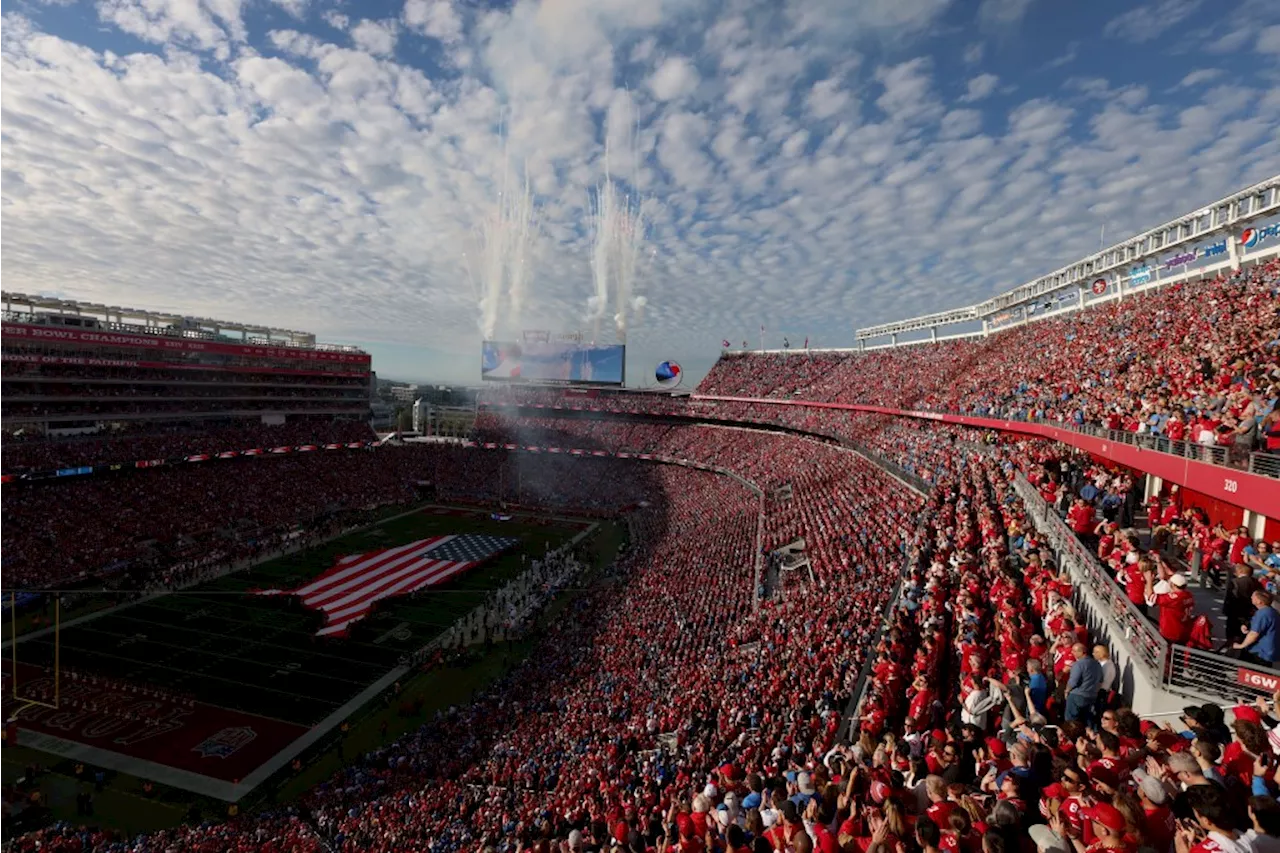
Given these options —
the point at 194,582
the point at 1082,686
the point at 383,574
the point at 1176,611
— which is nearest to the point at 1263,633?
the point at 1176,611

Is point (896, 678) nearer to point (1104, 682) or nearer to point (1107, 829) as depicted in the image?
point (1104, 682)

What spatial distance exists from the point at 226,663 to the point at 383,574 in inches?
376

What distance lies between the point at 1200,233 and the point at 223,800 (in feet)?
121

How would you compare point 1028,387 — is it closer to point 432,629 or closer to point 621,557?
point 621,557

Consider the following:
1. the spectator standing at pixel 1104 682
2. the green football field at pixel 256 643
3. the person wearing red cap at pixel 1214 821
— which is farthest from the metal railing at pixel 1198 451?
the green football field at pixel 256 643

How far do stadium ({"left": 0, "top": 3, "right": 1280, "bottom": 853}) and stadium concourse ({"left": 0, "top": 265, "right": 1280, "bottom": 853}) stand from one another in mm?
73

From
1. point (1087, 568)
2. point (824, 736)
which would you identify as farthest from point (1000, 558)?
point (824, 736)

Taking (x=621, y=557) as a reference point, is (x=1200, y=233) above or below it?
→ above

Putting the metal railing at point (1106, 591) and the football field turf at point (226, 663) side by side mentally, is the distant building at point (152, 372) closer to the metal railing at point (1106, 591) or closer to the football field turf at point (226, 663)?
the football field turf at point (226, 663)

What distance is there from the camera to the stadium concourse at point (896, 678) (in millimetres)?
4969

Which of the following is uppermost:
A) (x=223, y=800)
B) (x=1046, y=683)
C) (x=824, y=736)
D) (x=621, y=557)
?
(x=1046, y=683)

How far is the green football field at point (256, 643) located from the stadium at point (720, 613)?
195 millimetres

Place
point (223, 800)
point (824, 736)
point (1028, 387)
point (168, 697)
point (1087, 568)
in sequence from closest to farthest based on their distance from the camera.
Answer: point (1087, 568) → point (824, 736) → point (223, 800) → point (168, 697) → point (1028, 387)

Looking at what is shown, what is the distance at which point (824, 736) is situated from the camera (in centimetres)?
1077
